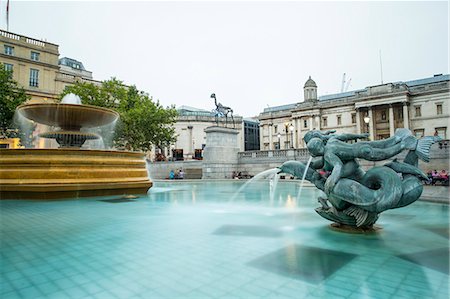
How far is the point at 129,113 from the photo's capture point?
103 ft

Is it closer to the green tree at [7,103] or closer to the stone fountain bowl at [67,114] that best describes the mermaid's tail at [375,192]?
the stone fountain bowl at [67,114]

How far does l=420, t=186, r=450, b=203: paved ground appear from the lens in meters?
8.91

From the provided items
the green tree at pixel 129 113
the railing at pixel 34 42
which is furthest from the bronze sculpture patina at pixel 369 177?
the railing at pixel 34 42

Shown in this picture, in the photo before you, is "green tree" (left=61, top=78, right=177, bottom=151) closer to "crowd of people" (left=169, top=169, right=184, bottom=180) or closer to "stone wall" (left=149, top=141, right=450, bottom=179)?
"stone wall" (left=149, top=141, right=450, bottom=179)

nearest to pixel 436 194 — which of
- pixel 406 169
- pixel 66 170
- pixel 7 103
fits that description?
pixel 406 169

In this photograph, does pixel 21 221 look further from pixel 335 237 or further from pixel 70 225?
pixel 335 237

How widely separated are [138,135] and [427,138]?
102 feet

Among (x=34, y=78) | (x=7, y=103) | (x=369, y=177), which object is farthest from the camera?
(x=34, y=78)

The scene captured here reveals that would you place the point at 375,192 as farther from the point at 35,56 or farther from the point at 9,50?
the point at 35,56

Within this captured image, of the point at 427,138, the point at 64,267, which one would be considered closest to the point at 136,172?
the point at 64,267

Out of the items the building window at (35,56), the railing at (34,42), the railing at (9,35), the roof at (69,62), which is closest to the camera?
the railing at (9,35)

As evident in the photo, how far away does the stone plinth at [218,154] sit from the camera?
24578mm

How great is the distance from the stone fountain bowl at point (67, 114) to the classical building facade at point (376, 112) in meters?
31.0

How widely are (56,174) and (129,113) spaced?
23387 mm
